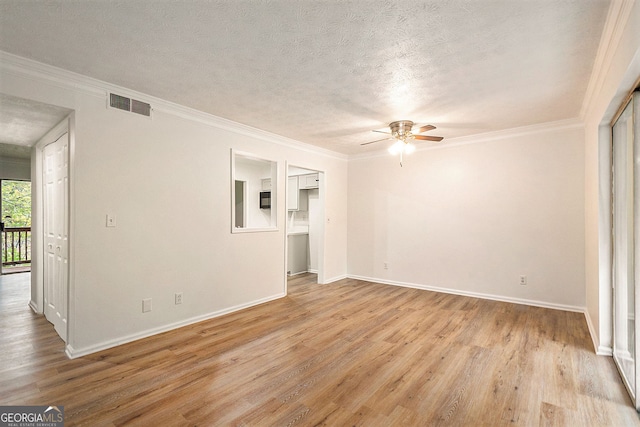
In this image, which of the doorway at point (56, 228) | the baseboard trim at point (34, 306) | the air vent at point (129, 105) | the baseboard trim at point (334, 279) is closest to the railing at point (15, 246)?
the baseboard trim at point (34, 306)

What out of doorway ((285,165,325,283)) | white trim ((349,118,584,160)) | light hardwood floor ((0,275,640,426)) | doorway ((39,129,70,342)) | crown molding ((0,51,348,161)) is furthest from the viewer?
doorway ((285,165,325,283))

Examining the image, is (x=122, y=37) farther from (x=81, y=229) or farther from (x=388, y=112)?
(x=388, y=112)

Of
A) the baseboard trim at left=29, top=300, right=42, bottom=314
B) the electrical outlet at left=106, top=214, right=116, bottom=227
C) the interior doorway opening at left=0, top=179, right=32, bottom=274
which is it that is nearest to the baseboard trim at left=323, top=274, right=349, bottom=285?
the electrical outlet at left=106, top=214, right=116, bottom=227

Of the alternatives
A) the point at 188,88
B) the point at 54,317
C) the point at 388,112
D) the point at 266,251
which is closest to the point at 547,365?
the point at 388,112

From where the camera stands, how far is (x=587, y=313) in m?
3.67

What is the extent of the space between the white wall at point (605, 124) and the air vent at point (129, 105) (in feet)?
12.7

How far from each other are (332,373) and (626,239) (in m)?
2.73

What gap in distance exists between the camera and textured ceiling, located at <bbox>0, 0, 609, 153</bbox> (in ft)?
5.97

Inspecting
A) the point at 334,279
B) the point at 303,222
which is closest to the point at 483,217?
the point at 334,279

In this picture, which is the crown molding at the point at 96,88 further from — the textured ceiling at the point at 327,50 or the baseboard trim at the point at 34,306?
the baseboard trim at the point at 34,306

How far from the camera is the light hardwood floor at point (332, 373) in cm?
195

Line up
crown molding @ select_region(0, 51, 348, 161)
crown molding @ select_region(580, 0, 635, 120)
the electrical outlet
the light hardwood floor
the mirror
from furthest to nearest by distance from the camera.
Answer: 1. the mirror
2. the electrical outlet
3. crown molding @ select_region(0, 51, 348, 161)
4. the light hardwood floor
5. crown molding @ select_region(580, 0, 635, 120)

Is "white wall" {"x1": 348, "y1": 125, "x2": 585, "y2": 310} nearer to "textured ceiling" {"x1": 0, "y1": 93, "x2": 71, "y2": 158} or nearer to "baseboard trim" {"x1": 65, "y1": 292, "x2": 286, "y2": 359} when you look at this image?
"baseboard trim" {"x1": 65, "y1": 292, "x2": 286, "y2": 359}

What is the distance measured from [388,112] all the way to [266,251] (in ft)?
8.67
